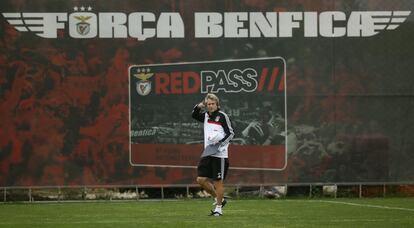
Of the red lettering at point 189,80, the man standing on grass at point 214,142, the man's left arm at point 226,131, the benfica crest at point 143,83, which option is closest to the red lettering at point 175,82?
the red lettering at point 189,80

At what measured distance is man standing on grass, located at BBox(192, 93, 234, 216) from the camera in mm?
16016

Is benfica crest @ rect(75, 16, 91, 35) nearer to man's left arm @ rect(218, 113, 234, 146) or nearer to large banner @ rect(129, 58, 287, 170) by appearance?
large banner @ rect(129, 58, 287, 170)

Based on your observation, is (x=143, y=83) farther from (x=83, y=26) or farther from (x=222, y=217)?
(x=222, y=217)

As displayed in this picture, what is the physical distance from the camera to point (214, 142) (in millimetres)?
16062

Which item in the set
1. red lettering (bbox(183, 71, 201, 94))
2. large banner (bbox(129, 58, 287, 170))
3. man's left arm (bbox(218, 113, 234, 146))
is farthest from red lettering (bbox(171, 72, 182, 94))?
man's left arm (bbox(218, 113, 234, 146))

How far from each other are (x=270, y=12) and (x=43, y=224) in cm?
831

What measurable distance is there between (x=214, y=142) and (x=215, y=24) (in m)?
5.09

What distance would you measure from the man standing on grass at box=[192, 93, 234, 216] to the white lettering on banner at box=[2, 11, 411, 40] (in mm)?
4618

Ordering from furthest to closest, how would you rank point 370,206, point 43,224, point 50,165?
point 50,165, point 370,206, point 43,224

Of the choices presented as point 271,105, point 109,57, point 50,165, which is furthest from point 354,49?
point 50,165

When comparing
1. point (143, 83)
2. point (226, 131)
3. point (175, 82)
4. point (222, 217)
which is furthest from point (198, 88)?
point (222, 217)

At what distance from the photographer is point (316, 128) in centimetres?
2097

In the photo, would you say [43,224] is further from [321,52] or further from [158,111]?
[321,52]

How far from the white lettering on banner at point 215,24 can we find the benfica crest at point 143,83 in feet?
2.27
